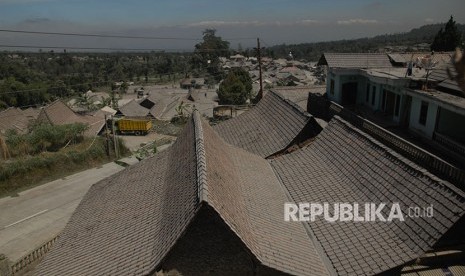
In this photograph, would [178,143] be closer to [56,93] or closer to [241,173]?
[241,173]

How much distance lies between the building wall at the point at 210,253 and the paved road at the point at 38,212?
36.7ft

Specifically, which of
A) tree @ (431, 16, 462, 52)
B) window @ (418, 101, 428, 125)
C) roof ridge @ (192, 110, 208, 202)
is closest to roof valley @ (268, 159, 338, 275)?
roof ridge @ (192, 110, 208, 202)

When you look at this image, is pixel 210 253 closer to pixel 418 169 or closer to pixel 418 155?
pixel 418 169

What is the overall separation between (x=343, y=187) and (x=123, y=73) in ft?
508

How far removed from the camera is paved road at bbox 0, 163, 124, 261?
18.0m

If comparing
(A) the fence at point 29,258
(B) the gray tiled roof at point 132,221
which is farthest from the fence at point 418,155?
(A) the fence at point 29,258

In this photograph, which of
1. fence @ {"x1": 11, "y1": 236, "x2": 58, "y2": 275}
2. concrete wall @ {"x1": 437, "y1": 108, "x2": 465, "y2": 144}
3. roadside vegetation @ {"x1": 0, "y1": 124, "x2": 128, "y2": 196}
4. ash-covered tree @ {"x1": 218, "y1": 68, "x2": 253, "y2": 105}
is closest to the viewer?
fence @ {"x1": 11, "y1": 236, "x2": 58, "y2": 275}

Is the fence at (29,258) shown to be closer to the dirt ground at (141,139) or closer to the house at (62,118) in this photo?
the dirt ground at (141,139)

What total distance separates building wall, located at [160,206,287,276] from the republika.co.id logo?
3107mm

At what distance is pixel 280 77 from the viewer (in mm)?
114688

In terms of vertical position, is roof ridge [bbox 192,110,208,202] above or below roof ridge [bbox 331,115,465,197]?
above

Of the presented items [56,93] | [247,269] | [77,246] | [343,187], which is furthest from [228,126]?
[56,93]

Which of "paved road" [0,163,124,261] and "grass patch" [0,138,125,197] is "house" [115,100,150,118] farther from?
"paved road" [0,163,124,261]

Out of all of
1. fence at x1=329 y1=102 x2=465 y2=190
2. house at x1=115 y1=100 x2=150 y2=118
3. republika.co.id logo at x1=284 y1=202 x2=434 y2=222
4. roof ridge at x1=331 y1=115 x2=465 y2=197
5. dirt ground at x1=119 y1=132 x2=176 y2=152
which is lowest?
dirt ground at x1=119 y1=132 x2=176 y2=152
